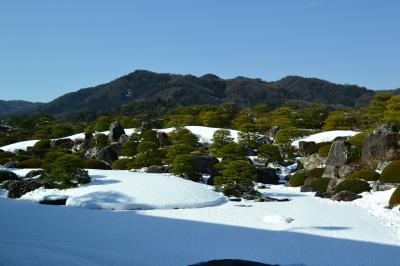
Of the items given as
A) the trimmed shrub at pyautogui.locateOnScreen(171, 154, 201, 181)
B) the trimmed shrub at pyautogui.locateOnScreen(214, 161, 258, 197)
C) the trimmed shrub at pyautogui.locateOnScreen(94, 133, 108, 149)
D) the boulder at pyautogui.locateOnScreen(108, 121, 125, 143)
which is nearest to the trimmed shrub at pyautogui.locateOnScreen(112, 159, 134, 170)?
the trimmed shrub at pyautogui.locateOnScreen(171, 154, 201, 181)

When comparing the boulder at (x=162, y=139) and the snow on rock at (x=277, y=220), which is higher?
the boulder at (x=162, y=139)

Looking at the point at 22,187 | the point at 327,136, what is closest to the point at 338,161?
the point at 327,136

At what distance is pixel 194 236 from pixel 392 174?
1428cm

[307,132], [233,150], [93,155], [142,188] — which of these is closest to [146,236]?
[142,188]

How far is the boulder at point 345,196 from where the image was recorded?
64.1ft

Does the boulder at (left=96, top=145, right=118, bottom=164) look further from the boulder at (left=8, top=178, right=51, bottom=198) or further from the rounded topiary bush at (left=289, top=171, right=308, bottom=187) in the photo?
the rounded topiary bush at (left=289, top=171, right=308, bottom=187)

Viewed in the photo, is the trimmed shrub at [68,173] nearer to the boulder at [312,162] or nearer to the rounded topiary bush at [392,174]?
the rounded topiary bush at [392,174]

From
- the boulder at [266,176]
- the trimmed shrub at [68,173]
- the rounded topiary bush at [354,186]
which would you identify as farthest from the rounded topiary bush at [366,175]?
the trimmed shrub at [68,173]

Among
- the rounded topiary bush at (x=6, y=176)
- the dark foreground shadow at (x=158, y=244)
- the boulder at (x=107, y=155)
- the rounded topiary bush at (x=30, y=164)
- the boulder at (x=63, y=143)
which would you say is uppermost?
the boulder at (x=63, y=143)

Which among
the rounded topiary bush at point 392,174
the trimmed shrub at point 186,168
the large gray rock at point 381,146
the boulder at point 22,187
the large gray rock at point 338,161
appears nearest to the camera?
the boulder at point 22,187

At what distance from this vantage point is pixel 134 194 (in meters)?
18.0

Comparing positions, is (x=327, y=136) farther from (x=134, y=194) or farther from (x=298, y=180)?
(x=134, y=194)

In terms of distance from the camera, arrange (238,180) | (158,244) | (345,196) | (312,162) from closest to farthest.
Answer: (158,244)
(345,196)
(238,180)
(312,162)

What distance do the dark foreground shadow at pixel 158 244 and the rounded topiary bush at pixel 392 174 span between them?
11755 mm
